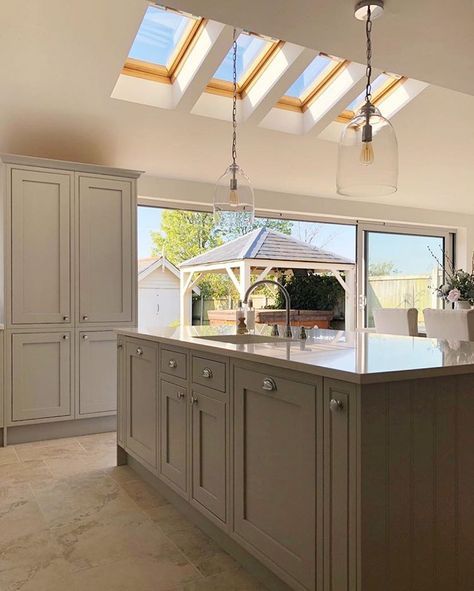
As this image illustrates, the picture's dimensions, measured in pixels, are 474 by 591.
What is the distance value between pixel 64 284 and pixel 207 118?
184 centimetres

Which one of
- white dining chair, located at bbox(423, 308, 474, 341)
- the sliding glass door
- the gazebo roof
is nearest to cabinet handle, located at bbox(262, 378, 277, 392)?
white dining chair, located at bbox(423, 308, 474, 341)

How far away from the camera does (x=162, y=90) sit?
429cm

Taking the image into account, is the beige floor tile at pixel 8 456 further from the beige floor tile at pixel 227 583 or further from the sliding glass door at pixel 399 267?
the sliding glass door at pixel 399 267

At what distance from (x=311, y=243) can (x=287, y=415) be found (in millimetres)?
4881

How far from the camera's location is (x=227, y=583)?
2.01 m

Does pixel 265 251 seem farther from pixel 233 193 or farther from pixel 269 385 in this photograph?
pixel 269 385

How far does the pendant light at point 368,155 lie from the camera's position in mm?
2500

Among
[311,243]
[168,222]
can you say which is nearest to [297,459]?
[168,222]

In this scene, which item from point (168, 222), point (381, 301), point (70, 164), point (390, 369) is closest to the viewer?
point (390, 369)

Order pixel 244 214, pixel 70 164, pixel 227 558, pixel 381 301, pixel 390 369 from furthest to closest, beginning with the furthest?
pixel 381 301
pixel 70 164
pixel 244 214
pixel 227 558
pixel 390 369

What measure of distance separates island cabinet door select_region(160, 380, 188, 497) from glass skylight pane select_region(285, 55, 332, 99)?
297 centimetres

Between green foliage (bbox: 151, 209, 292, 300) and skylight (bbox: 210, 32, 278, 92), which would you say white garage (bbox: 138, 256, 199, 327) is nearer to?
green foliage (bbox: 151, 209, 292, 300)

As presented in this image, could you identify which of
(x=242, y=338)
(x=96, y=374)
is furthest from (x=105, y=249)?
(x=242, y=338)

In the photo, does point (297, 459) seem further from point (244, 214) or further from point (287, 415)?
point (244, 214)
